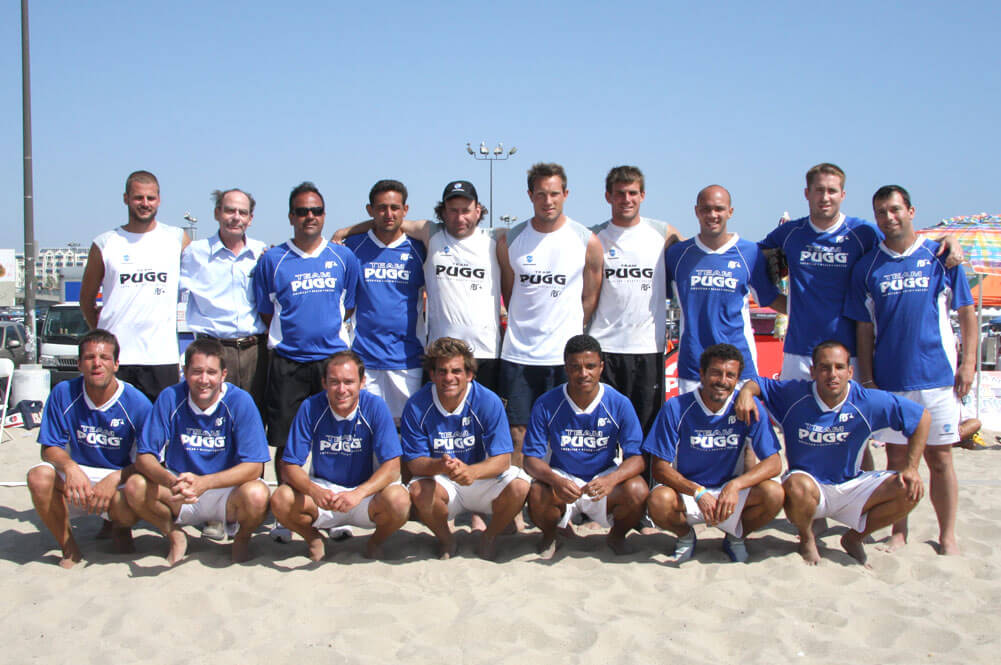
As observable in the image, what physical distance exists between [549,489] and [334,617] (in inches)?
53.7

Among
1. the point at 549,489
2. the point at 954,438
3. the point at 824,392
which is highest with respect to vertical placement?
the point at 824,392

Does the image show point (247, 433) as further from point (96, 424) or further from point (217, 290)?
point (217, 290)

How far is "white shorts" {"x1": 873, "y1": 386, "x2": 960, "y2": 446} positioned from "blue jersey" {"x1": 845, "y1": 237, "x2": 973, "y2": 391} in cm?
4

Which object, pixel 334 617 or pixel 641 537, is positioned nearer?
pixel 334 617

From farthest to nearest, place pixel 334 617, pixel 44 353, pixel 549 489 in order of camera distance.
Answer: pixel 44 353 < pixel 549 489 < pixel 334 617

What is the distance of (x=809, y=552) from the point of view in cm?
400

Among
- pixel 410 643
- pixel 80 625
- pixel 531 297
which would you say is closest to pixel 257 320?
pixel 531 297

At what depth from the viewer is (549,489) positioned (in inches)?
160

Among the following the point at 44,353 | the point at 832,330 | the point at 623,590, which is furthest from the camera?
the point at 44,353

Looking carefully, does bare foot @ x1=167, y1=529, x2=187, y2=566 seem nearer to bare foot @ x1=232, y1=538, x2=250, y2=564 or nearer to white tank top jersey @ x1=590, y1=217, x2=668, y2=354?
bare foot @ x1=232, y1=538, x2=250, y2=564

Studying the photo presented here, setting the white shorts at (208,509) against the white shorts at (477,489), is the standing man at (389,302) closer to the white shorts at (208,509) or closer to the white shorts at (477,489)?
the white shorts at (477,489)

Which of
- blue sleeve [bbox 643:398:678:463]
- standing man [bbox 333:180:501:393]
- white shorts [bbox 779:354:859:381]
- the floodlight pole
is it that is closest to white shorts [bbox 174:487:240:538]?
standing man [bbox 333:180:501:393]

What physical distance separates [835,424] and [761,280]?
104 cm

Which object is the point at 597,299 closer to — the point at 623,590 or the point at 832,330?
the point at 832,330
